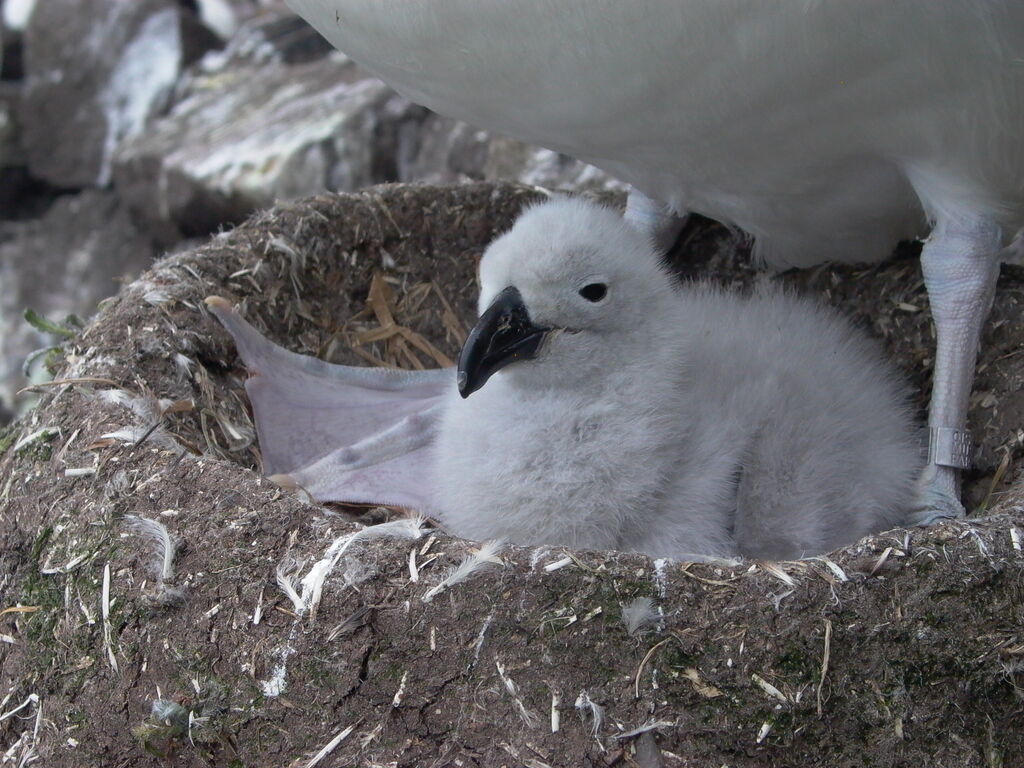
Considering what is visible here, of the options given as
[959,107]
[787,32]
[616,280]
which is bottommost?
[616,280]

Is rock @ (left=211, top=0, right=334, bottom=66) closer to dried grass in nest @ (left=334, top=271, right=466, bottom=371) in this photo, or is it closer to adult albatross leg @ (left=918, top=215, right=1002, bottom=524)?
dried grass in nest @ (left=334, top=271, right=466, bottom=371)

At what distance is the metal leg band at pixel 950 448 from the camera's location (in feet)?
6.99

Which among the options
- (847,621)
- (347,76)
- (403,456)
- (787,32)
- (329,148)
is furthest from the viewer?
(347,76)

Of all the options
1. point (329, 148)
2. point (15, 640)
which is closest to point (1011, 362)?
point (15, 640)

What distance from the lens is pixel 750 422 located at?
2.04m

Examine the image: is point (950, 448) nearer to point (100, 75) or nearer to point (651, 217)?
point (651, 217)

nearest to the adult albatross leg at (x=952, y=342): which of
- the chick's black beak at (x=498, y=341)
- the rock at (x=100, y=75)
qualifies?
the chick's black beak at (x=498, y=341)

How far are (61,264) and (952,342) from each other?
4.58 metres

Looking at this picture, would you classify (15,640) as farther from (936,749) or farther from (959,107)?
(959,107)

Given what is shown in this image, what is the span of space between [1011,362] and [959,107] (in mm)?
629

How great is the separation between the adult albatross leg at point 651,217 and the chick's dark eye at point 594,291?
2.21ft

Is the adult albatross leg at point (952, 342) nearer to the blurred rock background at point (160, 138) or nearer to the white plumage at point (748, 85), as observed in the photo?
the white plumage at point (748, 85)

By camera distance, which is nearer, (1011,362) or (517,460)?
(517,460)

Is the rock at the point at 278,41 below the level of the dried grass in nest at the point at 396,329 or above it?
below
